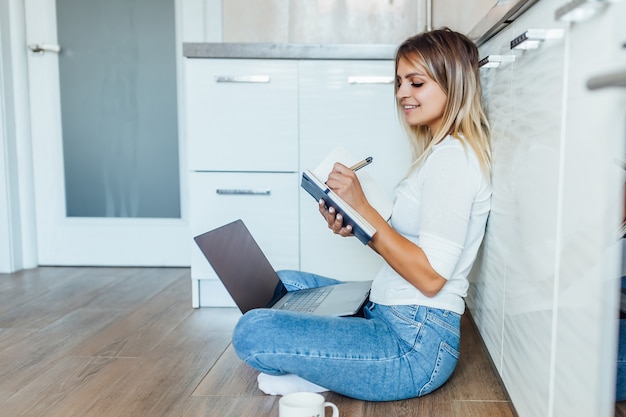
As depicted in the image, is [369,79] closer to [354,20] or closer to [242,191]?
[242,191]

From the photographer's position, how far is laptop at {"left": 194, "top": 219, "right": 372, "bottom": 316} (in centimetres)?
151

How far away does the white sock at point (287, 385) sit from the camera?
131 cm

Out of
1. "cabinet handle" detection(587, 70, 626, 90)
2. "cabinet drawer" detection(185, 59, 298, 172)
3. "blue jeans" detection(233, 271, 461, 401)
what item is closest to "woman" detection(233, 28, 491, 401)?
"blue jeans" detection(233, 271, 461, 401)

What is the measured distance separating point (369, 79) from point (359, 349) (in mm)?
956

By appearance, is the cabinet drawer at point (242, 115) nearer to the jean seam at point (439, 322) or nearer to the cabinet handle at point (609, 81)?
the jean seam at point (439, 322)

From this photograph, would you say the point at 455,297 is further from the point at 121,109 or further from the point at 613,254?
the point at 121,109

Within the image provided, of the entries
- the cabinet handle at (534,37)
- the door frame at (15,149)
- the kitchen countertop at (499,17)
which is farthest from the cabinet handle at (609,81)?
the door frame at (15,149)

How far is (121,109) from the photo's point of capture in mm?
2617

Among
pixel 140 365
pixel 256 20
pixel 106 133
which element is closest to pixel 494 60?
pixel 140 365

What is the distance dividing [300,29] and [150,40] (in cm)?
65

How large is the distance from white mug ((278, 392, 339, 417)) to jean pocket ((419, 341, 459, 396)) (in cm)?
28

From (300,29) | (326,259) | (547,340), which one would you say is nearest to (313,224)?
(326,259)

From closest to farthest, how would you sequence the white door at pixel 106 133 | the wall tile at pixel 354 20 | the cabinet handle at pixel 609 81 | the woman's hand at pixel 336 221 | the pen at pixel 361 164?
1. the cabinet handle at pixel 609 81
2. the woman's hand at pixel 336 221
3. the pen at pixel 361 164
4. the wall tile at pixel 354 20
5. the white door at pixel 106 133

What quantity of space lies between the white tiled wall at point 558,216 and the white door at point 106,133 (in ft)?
5.57
